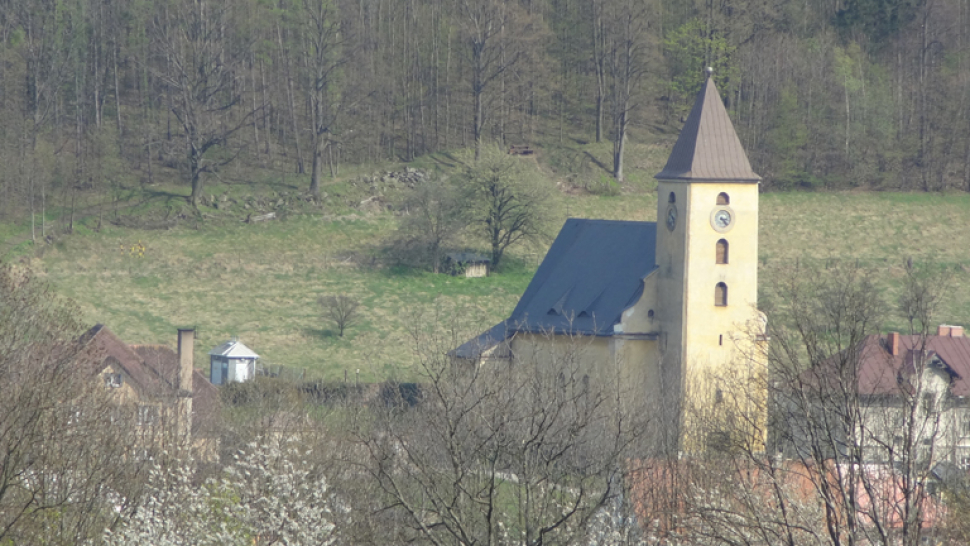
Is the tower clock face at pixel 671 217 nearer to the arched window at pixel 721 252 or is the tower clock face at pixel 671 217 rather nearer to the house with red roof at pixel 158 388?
the arched window at pixel 721 252

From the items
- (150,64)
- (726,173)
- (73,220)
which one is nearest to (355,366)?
(726,173)

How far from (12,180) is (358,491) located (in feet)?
126

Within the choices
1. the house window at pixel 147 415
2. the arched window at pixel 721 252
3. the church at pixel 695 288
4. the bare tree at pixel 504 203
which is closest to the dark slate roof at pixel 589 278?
the church at pixel 695 288

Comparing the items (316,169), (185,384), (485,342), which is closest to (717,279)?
(485,342)

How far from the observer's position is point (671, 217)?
40.4m

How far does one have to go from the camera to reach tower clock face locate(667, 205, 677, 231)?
40.3m

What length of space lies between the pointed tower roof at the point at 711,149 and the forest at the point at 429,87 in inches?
1067

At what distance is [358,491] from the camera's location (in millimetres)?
25719

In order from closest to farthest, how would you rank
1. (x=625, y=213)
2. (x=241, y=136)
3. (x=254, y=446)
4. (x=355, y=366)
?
(x=254, y=446) → (x=355, y=366) → (x=625, y=213) → (x=241, y=136)

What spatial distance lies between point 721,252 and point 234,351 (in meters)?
14.3

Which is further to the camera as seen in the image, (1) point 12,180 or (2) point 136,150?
(2) point 136,150

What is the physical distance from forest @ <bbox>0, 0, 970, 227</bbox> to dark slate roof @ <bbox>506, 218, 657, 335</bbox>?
21.6m

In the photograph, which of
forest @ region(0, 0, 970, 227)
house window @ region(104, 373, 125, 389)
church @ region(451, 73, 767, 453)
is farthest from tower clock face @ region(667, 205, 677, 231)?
forest @ region(0, 0, 970, 227)

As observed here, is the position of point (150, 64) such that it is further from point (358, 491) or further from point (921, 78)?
point (358, 491)
